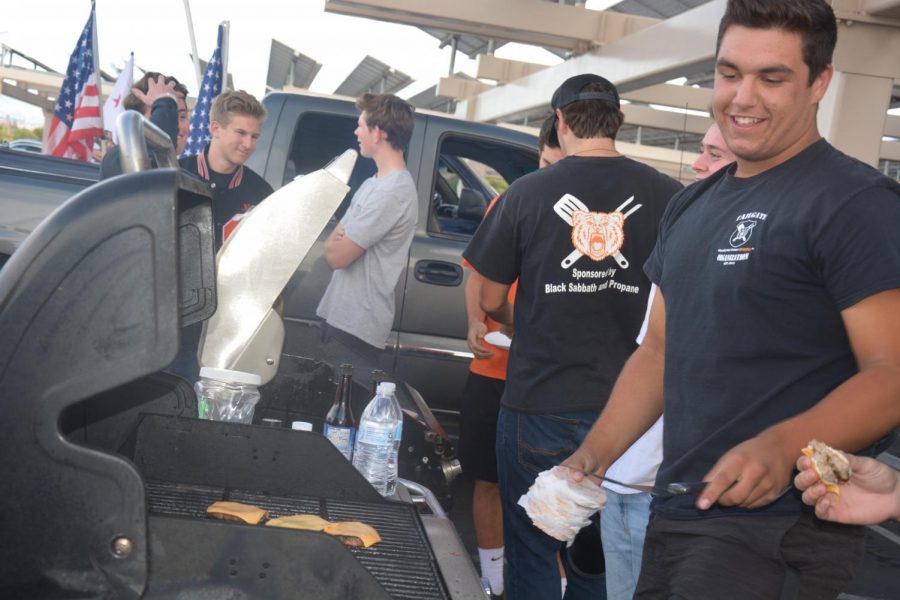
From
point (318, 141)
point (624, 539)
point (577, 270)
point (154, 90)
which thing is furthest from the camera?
point (154, 90)

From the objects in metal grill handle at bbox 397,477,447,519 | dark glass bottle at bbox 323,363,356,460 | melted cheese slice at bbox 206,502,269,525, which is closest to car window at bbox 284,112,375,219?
dark glass bottle at bbox 323,363,356,460

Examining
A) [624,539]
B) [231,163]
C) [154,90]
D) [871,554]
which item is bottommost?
[871,554]

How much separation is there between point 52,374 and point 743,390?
52.8 inches

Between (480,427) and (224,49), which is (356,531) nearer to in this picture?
(480,427)

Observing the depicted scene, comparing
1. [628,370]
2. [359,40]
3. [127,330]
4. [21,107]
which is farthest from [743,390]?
[21,107]

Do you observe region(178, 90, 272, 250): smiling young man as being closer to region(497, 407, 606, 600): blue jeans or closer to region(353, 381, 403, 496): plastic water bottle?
region(497, 407, 606, 600): blue jeans

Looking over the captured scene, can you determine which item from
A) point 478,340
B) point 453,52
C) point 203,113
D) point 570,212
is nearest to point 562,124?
point 570,212

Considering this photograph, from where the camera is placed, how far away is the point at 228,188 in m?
4.82

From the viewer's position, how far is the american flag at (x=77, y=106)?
9.11 metres

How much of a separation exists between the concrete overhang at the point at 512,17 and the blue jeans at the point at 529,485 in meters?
8.44

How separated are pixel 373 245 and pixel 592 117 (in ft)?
4.96

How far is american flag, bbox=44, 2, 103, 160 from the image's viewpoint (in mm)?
9109

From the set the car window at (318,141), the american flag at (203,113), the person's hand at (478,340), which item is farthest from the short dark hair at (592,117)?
the american flag at (203,113)

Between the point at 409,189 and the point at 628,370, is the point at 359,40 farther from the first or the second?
the point at 628,370
